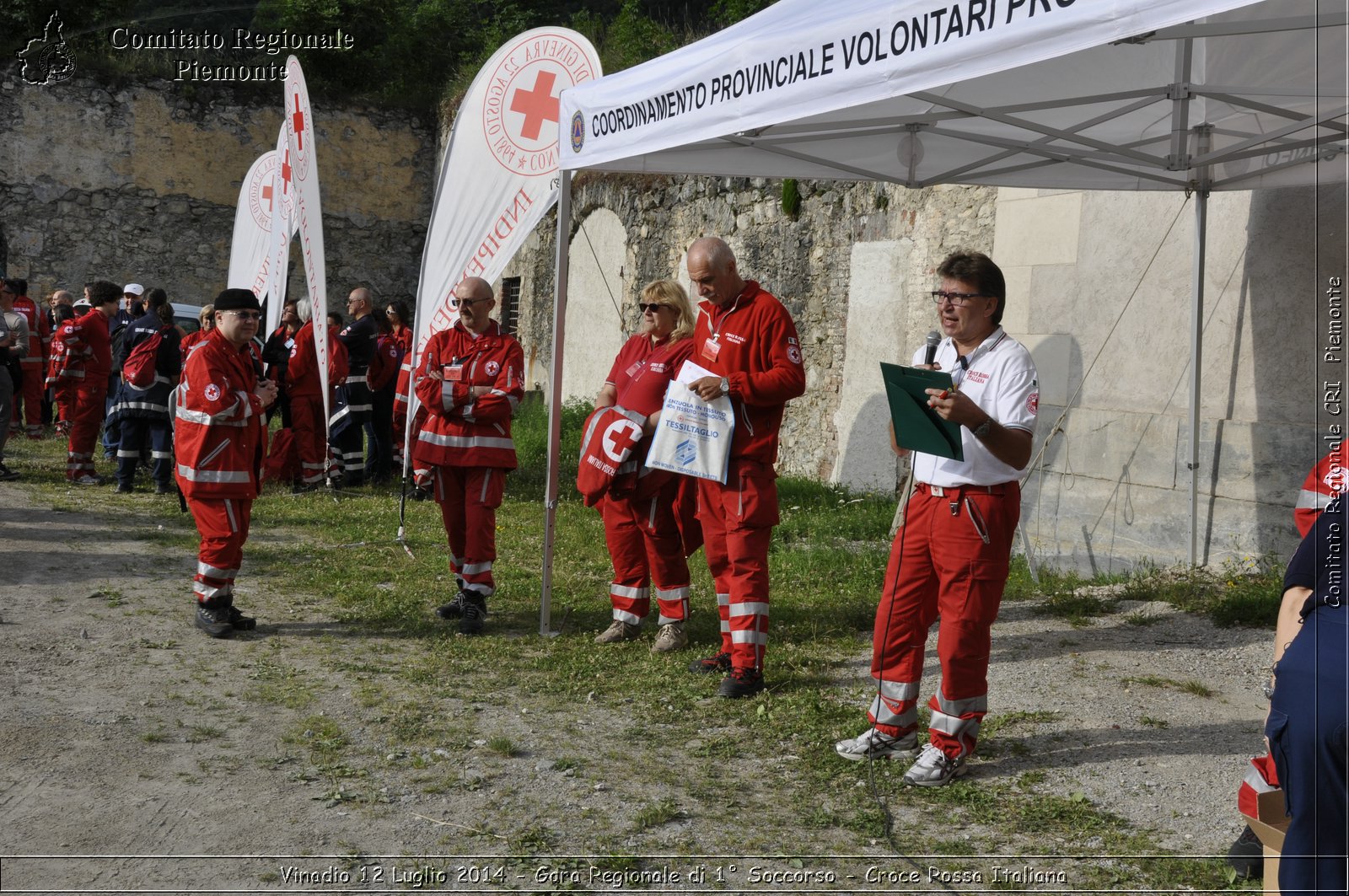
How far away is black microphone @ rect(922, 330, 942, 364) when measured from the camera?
157 inches

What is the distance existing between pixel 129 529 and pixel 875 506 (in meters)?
5.74

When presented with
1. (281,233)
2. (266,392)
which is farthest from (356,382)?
(266,392)

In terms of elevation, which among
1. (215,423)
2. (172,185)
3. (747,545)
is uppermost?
(172,185)

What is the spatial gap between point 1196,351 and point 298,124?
5.95 meters

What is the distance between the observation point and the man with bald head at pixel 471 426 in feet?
19.9

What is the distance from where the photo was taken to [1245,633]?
19.1 ft

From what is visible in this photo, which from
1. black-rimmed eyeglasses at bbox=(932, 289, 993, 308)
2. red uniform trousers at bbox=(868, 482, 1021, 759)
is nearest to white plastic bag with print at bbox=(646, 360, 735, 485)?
red uniform trousers at bbox=(868, 482, 1021, 759)

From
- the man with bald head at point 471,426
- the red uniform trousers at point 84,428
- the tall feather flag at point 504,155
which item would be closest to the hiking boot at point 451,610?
the man with bald head at point 471,426

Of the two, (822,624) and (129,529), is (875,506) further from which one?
(129,529)

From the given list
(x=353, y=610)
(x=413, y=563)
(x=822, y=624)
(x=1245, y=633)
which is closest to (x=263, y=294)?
(x=413, y=563)

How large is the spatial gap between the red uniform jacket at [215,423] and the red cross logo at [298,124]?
2.50m

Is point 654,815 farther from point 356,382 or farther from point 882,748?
point 356,382

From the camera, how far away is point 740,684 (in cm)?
502

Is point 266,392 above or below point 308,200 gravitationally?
below
